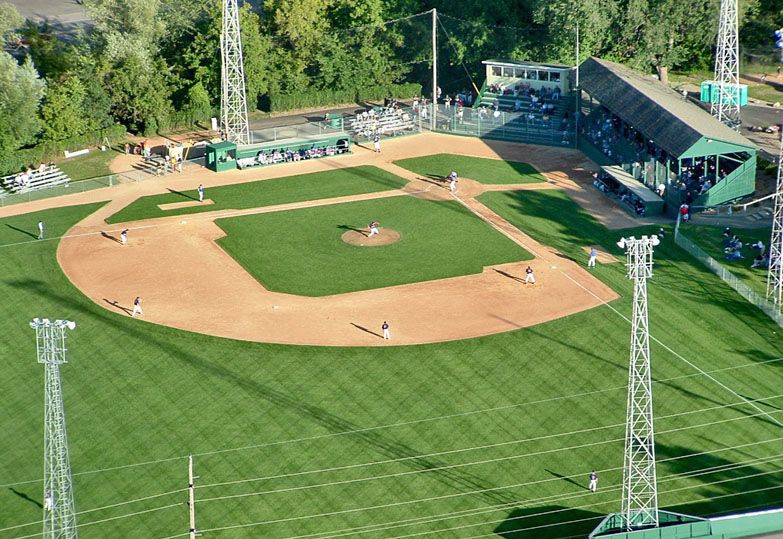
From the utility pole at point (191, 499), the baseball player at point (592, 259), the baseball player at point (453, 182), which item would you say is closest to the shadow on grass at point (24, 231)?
the baseball player at point (453, 182)

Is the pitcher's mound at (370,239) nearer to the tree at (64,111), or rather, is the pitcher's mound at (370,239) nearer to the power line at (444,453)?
the power line at (444,453)

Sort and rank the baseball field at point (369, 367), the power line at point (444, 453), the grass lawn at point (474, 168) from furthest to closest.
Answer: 1. the grass lawn at point (474, 168)
2. the power line at point (444, 453)
3. the baseball field at point (369, 367)

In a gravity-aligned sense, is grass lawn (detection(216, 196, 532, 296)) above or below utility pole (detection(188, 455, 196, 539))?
above

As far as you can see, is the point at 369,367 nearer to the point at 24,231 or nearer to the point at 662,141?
the point at 662,141

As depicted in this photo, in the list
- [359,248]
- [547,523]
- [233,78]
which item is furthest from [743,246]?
[233,78]

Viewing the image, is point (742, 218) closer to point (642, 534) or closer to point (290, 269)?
point (290, 269)

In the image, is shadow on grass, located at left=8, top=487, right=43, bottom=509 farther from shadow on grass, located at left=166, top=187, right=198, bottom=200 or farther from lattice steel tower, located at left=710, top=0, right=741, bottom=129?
lattice steel tower, located at left=710, top=0, right=741, bottom=129

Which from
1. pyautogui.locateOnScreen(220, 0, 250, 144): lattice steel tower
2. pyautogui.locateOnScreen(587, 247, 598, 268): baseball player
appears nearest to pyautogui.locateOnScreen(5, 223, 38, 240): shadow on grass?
pyautogui.locateOnScreen(220, 0, 250, 144): lattice steel tower
